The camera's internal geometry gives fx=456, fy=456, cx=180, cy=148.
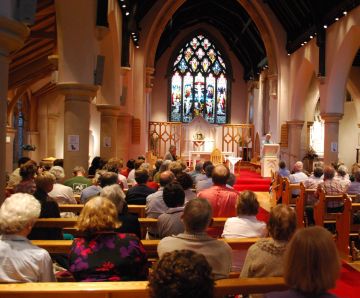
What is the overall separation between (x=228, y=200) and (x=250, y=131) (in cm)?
1842

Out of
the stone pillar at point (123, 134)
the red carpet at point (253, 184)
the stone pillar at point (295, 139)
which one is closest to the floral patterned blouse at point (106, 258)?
the red carpet at point (253, 184)

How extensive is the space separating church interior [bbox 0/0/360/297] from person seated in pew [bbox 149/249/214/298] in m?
3.25

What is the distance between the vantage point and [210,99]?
82.8 ft

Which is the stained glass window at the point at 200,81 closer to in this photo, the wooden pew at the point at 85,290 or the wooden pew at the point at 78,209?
the wooden pew at the point at 78,209

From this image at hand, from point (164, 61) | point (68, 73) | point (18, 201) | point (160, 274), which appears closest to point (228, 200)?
point (18, 201)

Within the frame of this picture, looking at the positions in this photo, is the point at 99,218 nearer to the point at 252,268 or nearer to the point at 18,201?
the point at 18,201

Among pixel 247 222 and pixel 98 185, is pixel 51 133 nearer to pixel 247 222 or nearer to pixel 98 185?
pixel 98 185

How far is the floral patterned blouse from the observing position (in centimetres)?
259

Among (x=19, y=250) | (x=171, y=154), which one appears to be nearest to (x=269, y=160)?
(x=171, y=154)

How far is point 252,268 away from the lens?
2.74 m

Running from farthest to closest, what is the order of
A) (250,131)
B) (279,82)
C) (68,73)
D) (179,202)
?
(250,131) < (279,82) < (68,73) < (179,202)

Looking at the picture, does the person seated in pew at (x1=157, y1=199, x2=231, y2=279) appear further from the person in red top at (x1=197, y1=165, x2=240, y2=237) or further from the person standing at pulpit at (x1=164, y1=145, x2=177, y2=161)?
the person standing at pulpit at (x1=164, y1=145, x2=177, y2=161)

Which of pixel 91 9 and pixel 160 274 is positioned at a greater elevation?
pixel 91 9

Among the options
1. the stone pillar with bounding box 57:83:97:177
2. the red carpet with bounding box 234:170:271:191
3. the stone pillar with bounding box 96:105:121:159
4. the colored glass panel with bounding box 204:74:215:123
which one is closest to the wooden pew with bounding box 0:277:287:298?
the stone pillar with bounding box 57:83:97:177
